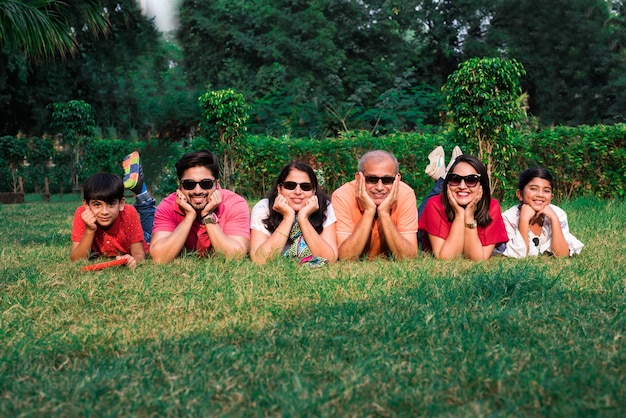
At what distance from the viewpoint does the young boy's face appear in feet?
18.8

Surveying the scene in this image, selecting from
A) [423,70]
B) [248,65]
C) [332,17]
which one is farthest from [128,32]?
[423,70]

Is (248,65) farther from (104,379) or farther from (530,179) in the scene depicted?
(104,379)

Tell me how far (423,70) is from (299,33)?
829cm

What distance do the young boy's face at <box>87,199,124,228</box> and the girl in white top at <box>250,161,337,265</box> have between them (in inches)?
49.8

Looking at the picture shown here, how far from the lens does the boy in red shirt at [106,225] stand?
5.72 m

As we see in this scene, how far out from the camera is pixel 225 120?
1317 cm

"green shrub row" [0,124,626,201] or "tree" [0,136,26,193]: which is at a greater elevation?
"tree" [0,136,26,193]

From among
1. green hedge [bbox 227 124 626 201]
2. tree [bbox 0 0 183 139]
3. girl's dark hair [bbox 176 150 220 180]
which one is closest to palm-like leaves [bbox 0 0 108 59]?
green hedge [bbox 227 124 626 201]

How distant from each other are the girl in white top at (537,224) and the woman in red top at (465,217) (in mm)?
263

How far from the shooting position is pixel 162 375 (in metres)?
2.97

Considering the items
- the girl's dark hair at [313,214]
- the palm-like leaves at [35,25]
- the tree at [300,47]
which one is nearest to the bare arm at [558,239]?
the girl's dark hair at [313,214]

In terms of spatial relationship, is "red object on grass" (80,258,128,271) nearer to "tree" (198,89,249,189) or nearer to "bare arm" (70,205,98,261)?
"bare arm" (70,205,98,261)

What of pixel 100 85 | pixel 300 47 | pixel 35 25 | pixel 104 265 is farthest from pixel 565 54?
pixel 104 265

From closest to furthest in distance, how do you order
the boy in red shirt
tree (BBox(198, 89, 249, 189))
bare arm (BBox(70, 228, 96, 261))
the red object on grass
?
the red object on grass < the boy in red shirt < bare arm (BBox(70, 228, 96, 261)) < tree (BBox(198, 89, 249, 189))
